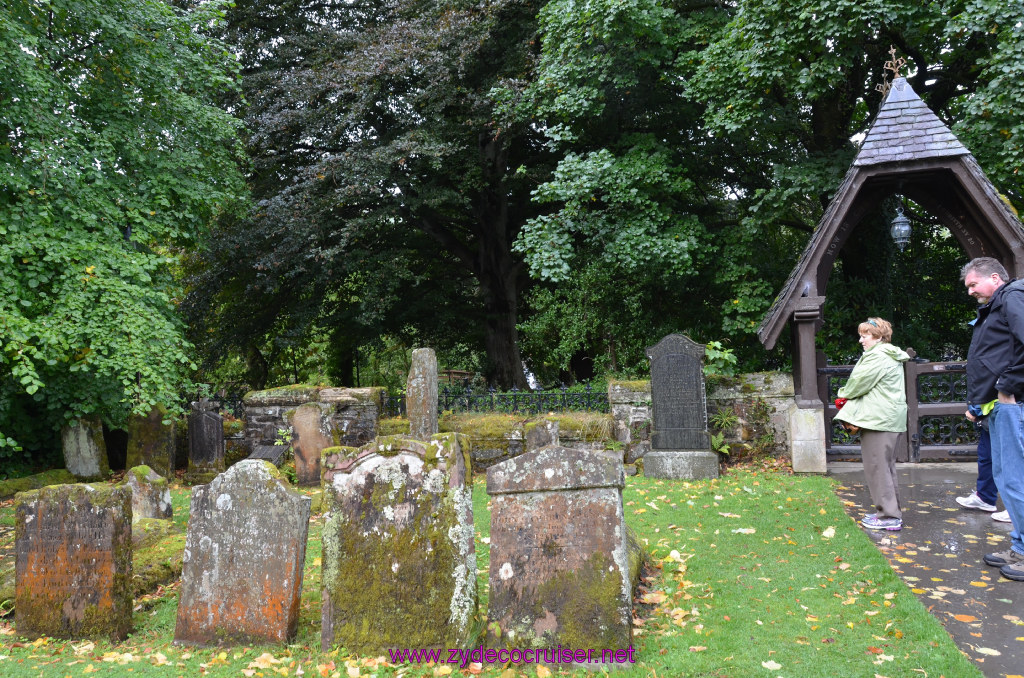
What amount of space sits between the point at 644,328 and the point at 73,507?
32.1ft

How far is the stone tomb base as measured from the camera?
344 inches

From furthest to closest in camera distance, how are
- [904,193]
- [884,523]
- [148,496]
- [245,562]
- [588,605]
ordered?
[904,193]
[148,496]
[884,523]
[245,562]
[588,605]

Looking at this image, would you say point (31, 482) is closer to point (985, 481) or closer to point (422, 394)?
point (422, 394)

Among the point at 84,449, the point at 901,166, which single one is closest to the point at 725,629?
the point at 901,166

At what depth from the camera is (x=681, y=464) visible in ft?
29.1

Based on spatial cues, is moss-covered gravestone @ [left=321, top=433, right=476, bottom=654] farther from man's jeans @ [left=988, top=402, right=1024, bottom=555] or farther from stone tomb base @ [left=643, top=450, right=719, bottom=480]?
stone tomb base @ [left=643, top=450, right=719, bottom=480]

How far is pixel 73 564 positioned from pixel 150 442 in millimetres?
6837

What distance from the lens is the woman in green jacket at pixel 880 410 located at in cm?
554

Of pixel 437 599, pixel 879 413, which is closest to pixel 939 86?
pixel 879 413

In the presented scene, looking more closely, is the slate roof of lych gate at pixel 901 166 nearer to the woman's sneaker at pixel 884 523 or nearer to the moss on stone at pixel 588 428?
the moss on stone at pixel 588 428

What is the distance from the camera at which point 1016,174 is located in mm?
9055

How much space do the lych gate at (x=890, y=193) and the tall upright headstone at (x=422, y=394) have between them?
4619 mm

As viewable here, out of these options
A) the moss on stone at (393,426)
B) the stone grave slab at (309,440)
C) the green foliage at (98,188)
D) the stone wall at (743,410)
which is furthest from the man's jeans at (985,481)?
the green foliage at (98,188)

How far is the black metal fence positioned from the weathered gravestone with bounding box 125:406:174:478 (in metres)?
3.53
